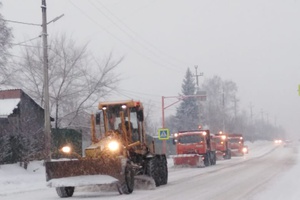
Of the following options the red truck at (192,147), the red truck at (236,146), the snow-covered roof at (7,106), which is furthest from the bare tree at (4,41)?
the red truck at (236,146)

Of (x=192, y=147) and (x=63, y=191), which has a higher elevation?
(x=192, y=147)

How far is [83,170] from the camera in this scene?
1591 cm

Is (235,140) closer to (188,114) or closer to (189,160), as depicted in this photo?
(189,160)

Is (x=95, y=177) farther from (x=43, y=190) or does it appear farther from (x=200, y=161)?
(x=200, y=161)

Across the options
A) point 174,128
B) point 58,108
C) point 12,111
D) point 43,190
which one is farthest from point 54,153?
point 174,128

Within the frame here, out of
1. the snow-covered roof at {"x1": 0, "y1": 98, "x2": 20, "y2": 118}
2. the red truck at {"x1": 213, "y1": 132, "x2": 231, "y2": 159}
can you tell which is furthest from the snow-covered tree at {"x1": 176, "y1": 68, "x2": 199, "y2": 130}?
the snow-covered roof at {"x1": 0, "y1": 98, "x2": 20, "y2": 118}

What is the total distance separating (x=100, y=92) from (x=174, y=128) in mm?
51346

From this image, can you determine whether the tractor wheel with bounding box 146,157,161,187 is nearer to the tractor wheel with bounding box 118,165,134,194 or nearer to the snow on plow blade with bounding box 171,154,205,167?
the tractor wheel with bounding box 118,165,134,194

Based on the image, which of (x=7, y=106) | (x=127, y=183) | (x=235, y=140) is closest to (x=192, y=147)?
(x=7, y=106)

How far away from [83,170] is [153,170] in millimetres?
3720

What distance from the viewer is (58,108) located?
39375mm

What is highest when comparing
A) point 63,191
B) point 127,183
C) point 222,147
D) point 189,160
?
point 127,183

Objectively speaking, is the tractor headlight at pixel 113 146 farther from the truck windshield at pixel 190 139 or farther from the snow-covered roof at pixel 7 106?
the truck windshield at pixel 190 139

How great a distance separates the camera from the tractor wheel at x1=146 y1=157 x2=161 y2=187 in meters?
18.9
